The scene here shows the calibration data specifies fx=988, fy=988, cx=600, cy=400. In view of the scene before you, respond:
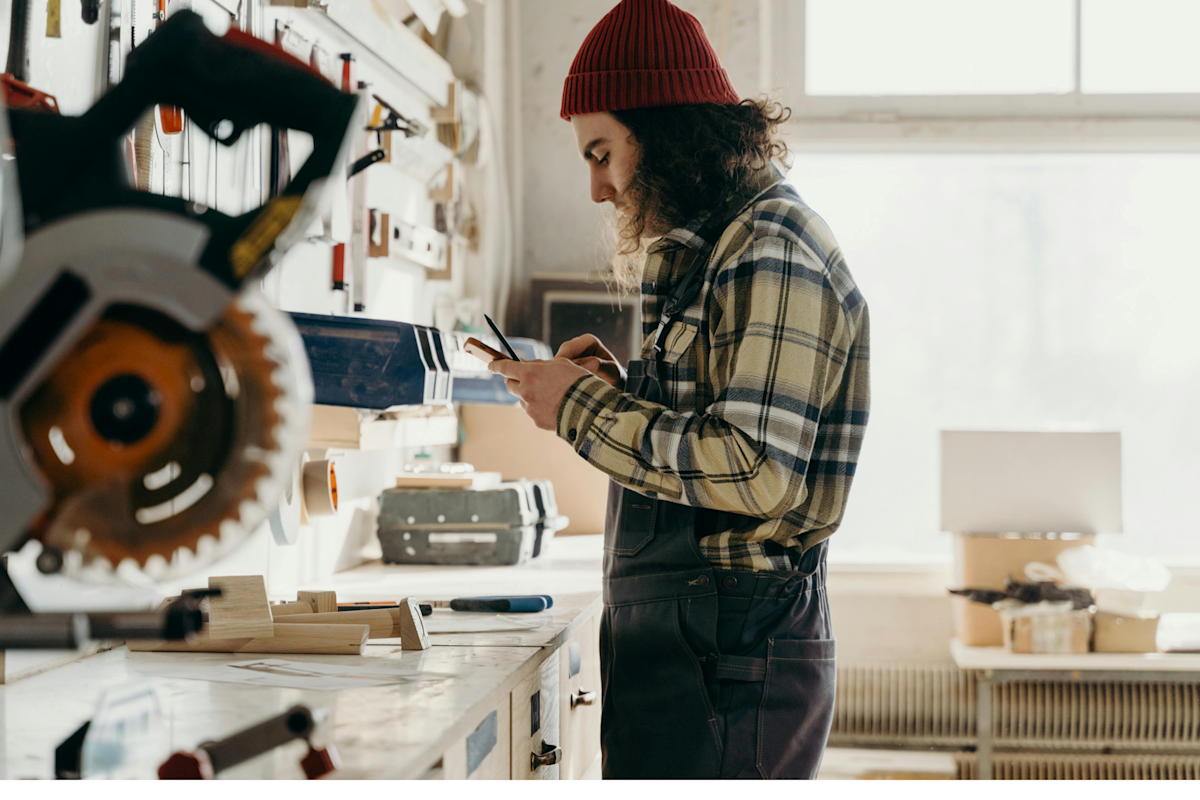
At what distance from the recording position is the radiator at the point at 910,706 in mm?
2914

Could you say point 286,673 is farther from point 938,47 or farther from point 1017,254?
point 938,47

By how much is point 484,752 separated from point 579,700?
0.56 metres

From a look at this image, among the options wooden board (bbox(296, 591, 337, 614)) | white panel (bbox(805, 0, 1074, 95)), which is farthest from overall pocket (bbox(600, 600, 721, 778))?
white panel (bbox(805, 0, 1074, 95))

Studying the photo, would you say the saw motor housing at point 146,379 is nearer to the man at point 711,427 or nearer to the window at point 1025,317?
the man at point 711,427

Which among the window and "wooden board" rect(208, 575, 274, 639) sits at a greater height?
the window

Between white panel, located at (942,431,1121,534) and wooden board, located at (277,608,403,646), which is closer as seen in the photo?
wooden board, located at (277,608,403,646)

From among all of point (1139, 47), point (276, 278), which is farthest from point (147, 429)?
point (1139, 47)

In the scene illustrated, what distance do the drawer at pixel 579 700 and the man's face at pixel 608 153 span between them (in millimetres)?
654

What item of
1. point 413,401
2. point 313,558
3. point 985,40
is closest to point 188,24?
point 413,401

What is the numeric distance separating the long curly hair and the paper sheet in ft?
2.14

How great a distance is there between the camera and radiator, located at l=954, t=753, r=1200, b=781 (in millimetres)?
2760

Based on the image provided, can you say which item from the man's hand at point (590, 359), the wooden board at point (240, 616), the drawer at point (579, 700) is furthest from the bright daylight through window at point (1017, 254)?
the wooden board at point (240, 616)

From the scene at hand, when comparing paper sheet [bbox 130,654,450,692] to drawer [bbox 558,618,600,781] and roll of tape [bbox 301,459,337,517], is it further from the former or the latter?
roll of tape [bbox 301,459,337,517]

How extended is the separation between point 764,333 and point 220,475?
27.5 inches
